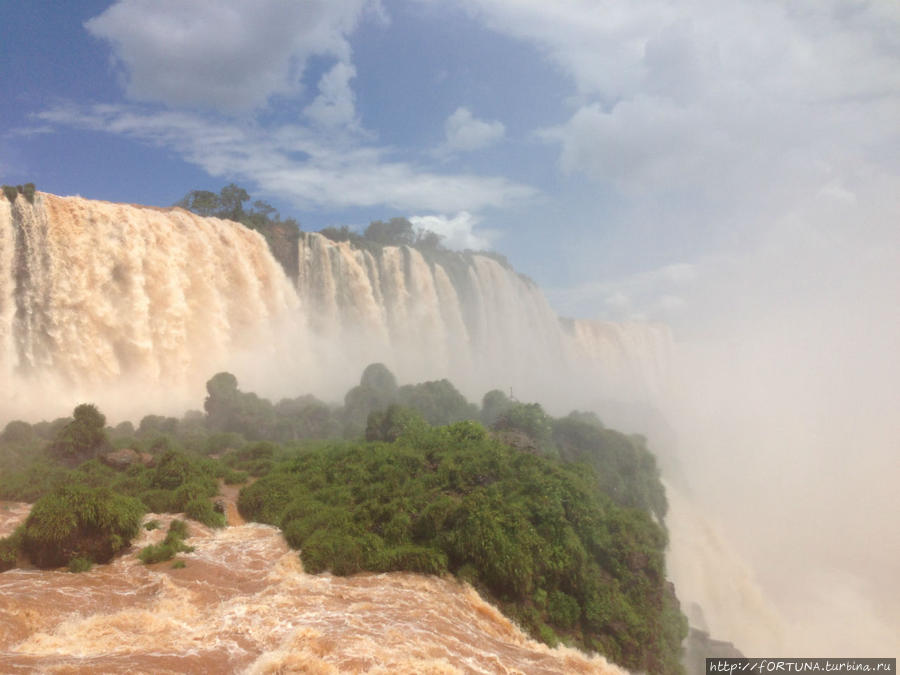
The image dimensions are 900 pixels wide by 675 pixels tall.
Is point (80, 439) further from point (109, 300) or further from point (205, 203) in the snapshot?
point (205, 203)

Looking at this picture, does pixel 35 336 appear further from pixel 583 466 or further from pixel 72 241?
pixel 583 466

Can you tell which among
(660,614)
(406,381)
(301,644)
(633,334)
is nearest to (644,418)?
(406,381)

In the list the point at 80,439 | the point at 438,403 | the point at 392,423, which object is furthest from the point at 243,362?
the point at 392,423

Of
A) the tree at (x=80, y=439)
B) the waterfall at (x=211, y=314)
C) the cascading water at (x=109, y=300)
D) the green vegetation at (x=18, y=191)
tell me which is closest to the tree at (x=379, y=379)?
the waterfall at (x=211, y=314)

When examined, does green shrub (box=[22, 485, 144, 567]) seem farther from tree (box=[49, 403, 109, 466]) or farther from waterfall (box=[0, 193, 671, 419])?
waterfall (box=[0, 193, 671, 419])

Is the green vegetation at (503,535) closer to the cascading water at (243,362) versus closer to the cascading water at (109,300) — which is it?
the cascading water at (243,362)

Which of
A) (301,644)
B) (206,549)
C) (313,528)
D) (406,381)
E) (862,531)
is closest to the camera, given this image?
(301,644)
